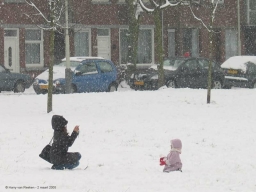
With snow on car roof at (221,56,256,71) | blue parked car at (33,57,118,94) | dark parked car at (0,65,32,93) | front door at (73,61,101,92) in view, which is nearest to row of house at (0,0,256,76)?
snow on car roof at (221,56,256,71)

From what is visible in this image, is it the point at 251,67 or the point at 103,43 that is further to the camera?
the point at 103,43

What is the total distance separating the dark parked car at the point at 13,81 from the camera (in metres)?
35.2

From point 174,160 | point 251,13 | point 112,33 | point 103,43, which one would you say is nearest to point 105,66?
point 103,43

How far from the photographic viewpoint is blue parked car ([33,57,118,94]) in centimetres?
3284

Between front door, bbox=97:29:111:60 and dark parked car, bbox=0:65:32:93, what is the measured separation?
35.2 feet

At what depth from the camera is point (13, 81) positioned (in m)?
35.8

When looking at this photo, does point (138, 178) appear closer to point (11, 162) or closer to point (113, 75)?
point (11, 162)

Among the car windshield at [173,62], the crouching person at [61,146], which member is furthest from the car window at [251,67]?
the crouching person at [61,146]

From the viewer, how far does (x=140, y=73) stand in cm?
3494

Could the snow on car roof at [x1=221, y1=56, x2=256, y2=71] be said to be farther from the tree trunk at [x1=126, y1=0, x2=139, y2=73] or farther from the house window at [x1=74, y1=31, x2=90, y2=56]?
the house window at [x1=74, y1=31, x2=90, y2=56]

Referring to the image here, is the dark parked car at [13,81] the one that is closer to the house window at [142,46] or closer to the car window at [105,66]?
the car window at [105,66]

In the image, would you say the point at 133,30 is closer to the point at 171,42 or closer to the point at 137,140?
the point at 171,42

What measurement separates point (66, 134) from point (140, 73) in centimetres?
2213

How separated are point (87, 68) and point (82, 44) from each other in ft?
41.4
